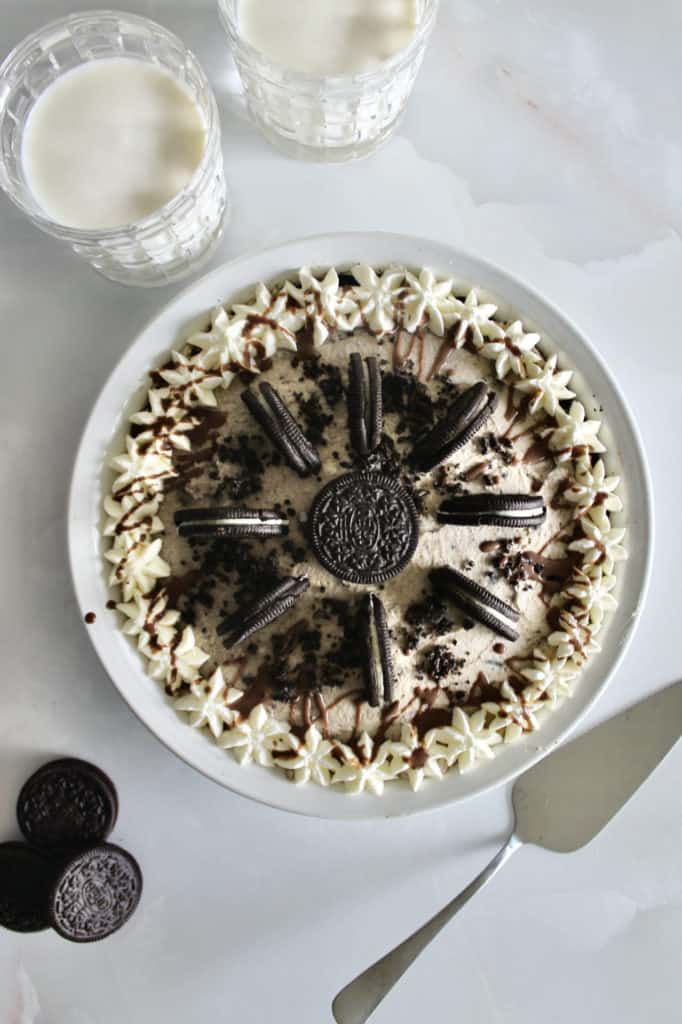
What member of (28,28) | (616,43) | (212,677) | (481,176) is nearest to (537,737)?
(212,677)

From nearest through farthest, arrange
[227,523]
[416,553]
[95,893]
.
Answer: [227,523] < [416,553] < [95,893]

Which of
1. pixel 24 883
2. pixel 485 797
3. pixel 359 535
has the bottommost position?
pixel 24 883

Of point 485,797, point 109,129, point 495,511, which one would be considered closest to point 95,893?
point 485,797

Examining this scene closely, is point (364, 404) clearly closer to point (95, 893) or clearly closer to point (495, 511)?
point (495, 511)

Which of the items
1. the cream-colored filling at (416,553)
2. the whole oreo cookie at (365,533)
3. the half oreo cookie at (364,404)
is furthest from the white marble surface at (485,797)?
the whole oreo cookie at (365,533)

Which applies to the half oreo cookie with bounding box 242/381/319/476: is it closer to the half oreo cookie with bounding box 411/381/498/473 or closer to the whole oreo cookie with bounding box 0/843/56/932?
the half oreo cookie with bounding box 411/381/498/473

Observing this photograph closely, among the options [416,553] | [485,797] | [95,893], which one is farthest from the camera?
[485,797]

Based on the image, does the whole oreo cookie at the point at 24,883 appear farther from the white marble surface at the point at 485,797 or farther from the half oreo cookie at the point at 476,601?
the half oreo cookie at the point at 476,601
